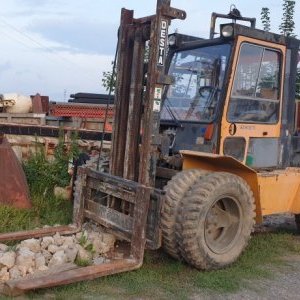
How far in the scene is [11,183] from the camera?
7422 millimetres

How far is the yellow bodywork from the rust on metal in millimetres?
2925

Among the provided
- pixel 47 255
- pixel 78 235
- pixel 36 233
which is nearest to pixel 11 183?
pixel 36 233

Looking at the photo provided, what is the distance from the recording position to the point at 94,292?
4637 millimetres

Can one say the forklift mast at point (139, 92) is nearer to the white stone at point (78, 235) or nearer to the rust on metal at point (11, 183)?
the white stone at point (78, 235)

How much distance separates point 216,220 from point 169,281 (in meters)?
0.89

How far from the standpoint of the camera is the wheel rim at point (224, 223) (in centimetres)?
547

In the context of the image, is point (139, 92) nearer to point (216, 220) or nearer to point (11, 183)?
point (216, 220)

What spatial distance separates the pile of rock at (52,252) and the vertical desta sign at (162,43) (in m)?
1.93

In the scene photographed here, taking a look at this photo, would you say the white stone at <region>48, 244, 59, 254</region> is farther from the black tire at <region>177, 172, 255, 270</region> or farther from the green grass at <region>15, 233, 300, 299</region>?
the black tire at <region>177, 172, 255, 270</region>

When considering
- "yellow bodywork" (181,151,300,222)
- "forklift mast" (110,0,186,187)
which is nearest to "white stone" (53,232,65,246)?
"forklift mast" (110,0,186,187)

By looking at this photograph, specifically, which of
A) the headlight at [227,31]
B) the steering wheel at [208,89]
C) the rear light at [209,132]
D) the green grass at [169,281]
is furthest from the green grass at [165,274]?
the headlight at [227,31]

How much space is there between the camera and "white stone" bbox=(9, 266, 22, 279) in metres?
4.64

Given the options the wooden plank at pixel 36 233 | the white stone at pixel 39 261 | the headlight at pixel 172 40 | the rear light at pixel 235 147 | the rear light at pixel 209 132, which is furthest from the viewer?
the headlight at pixel 172 40

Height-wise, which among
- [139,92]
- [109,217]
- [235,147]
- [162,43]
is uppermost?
[162,43]
